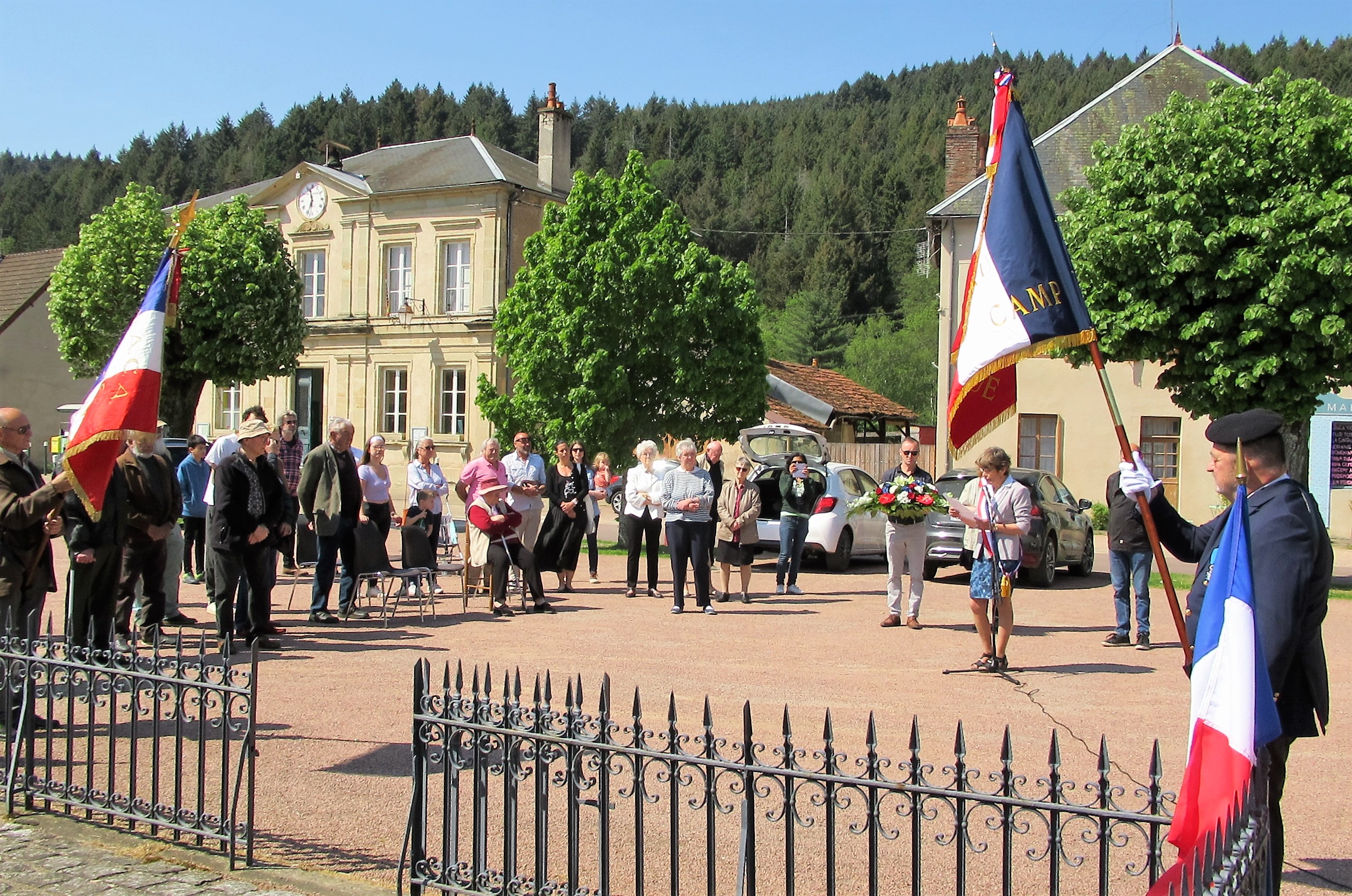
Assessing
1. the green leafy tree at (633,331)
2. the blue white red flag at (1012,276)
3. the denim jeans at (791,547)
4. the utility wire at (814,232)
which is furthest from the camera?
the utility wire at (814,232)

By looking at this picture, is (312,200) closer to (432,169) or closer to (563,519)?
(432,169)

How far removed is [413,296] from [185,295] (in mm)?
9264

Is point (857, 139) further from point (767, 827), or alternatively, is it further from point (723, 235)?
point (767, 827)

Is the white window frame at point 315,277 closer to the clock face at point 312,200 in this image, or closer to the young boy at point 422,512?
the clock face at point 312,200

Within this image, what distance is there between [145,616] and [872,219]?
276 feet

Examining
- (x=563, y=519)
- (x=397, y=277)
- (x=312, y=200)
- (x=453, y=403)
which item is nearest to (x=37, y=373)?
(x=312, y=200)

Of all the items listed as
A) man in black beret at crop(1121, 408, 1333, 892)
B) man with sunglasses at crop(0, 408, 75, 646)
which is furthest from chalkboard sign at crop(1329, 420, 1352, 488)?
man with sunglasses at crop(0, 408, 75, 646)

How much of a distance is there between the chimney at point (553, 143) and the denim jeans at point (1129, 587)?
29.5 m

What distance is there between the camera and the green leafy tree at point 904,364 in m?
58.5

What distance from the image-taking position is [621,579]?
54.5 feet

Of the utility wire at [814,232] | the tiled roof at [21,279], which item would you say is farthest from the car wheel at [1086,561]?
the utility wire at [814,232]

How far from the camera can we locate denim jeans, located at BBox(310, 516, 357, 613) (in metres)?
11.8

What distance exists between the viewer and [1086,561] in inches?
730

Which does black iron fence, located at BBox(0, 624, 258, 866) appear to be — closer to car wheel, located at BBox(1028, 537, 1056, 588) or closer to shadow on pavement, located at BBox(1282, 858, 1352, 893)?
shadow on pavement, located at BBox(1282, 858, 1352, 893)
